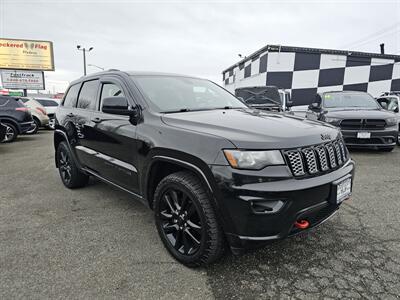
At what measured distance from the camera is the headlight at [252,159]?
1772 millimetres

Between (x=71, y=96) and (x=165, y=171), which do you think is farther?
(x=71, y=96)

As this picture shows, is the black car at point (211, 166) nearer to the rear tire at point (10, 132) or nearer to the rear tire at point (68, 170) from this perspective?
the rear tire at point (68, 170)

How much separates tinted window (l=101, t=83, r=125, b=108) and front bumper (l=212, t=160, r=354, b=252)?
1.56 m

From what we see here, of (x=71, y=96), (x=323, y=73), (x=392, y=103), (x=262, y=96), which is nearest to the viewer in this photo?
(x=71, y=96)

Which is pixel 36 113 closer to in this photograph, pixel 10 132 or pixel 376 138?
pixel 10 132

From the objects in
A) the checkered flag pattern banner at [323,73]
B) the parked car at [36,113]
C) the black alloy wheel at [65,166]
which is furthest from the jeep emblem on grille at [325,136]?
the parked car at [36,113]

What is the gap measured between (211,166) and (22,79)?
2839cm

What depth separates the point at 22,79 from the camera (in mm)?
24578

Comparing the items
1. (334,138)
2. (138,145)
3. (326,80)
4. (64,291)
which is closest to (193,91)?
(138,145)

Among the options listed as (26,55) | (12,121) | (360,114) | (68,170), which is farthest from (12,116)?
(26,55)

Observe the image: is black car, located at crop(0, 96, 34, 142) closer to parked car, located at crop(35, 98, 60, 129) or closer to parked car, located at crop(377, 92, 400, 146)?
parked car, located at crop(35, 98, 60, 129)

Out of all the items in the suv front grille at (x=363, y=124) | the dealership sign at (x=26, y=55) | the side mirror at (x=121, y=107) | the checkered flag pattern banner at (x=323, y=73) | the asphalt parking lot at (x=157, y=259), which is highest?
the dealership sign at (x=26, y=55)

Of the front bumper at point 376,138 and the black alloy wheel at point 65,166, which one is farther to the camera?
the front bumper at point 376,138

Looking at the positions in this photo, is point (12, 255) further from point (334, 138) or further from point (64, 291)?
point (334, 138)
